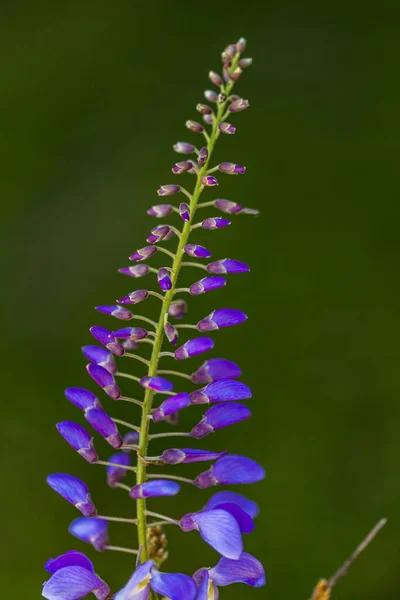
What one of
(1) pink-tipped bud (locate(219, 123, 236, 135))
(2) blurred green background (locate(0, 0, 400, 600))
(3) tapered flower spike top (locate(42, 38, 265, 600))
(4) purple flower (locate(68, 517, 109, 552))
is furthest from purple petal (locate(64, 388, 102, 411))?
(2) blurred green background (locate(0, 0, 400, 600))

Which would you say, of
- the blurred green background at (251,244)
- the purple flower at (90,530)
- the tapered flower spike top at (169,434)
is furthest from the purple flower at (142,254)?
the blurred green background at (251,244)

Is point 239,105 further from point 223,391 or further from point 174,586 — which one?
point 174,586

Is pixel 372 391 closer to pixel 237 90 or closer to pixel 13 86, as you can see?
pixel 237 90

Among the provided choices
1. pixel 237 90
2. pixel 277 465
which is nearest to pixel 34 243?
pixel 237 90

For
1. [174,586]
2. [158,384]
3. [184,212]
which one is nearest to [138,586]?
[174,586]

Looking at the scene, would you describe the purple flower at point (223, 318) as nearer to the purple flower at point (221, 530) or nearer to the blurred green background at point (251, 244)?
the purple flower at point (221, 530)
